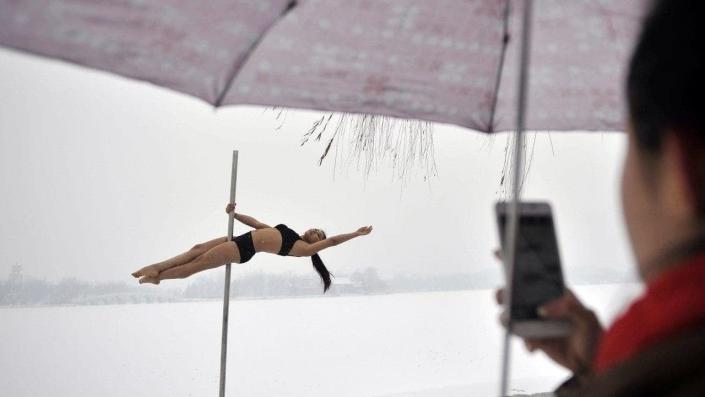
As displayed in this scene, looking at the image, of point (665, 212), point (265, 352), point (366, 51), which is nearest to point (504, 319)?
point (665, 212)

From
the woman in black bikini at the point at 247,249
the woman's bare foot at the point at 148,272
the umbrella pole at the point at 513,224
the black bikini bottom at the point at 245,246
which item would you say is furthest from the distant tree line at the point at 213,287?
the umbrella pole at the point at 513,224

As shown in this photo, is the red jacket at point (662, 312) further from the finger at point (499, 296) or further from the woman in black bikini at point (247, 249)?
the woman in black bikini at point (247, 249)

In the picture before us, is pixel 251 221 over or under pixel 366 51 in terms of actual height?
under

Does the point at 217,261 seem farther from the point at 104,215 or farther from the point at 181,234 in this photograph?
the point at 104,215

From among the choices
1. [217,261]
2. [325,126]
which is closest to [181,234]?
[217,261]

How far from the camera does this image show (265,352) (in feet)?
22.4

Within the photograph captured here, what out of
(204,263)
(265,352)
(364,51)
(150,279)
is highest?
(364,51)

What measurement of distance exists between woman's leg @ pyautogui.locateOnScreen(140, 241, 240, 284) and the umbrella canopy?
2.34 metres

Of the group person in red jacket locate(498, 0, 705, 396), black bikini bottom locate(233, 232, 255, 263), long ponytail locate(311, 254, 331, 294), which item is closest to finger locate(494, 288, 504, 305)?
person in red jacket locate(498, 0, 705, 396)

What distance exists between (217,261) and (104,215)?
422 cm

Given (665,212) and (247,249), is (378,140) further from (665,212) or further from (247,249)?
(665,212)

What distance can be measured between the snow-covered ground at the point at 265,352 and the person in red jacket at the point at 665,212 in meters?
4.37

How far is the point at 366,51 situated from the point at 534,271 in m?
0.80

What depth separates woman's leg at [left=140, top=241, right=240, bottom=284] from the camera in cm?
380
